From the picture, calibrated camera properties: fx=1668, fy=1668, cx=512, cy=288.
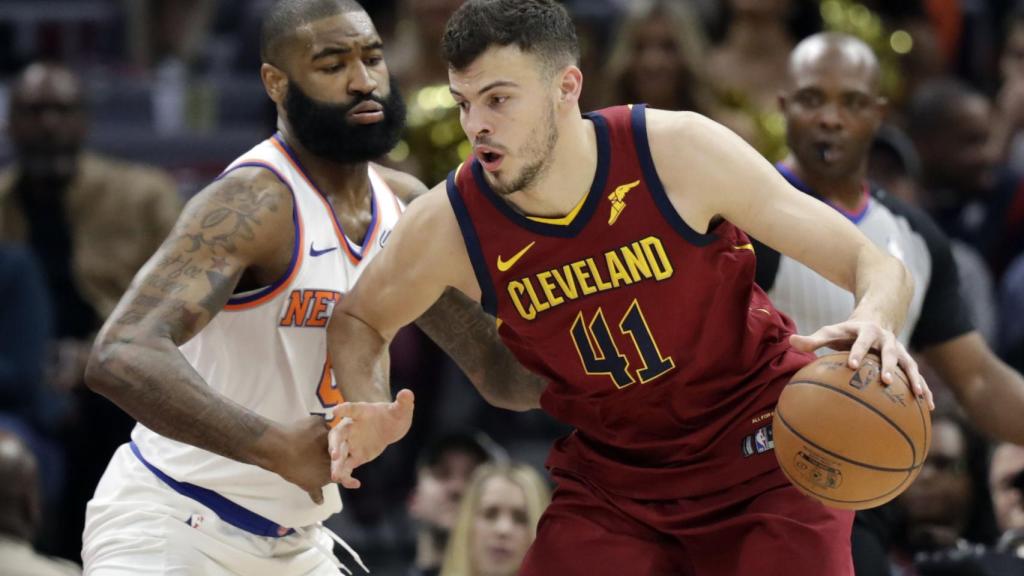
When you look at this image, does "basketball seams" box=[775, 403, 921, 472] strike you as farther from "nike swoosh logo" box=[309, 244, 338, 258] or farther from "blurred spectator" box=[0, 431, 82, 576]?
"blurred spectator" box=[0, 431, 82, 576]

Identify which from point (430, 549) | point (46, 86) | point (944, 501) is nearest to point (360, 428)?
point (430, 549)

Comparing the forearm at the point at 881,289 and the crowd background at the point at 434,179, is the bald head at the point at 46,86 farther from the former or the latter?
the forearm at the point at 881,289

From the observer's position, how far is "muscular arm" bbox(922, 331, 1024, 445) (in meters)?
5.49

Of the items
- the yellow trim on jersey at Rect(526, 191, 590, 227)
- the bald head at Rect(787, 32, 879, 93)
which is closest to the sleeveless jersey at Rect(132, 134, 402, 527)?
the yellow trim on jersey at Rect(526, 191, 590, 227)

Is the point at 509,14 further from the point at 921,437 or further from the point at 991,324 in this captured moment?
the point at 991,324

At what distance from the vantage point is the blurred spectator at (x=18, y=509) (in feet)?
18.6

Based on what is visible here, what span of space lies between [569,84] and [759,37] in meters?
4.96

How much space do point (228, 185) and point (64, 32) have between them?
20.5 feet

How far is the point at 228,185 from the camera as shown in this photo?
4668 mm

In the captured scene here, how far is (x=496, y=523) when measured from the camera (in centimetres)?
690

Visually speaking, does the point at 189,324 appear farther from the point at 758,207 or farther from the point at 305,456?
the point at 758,207

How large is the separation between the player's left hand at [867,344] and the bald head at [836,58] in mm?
2315

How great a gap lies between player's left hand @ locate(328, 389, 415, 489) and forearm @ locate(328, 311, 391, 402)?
166 mm

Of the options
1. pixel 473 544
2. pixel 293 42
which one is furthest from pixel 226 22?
pixel 293 42
